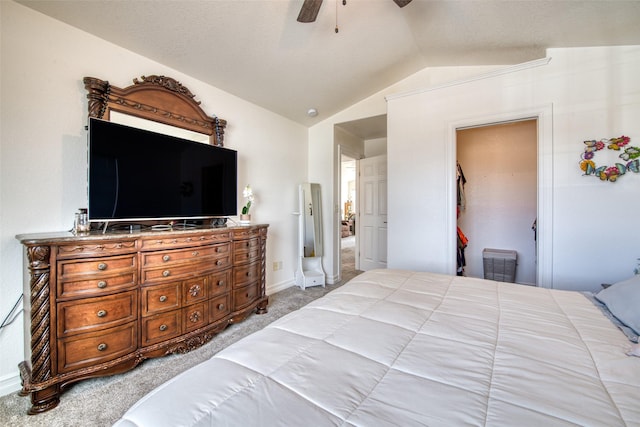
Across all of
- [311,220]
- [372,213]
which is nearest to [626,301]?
[311,220]

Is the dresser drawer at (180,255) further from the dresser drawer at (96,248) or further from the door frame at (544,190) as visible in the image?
the door frame at (544,190)

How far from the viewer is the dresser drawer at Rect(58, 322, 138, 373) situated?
5.08 ft

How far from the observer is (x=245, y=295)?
2.64m

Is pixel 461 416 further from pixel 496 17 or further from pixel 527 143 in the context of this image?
Result: pixel 527 143

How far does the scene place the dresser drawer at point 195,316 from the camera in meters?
2.07

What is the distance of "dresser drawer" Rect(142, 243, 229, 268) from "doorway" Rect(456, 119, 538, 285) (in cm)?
321

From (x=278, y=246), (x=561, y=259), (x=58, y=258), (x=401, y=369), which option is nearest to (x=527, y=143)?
(x=561, y=259)

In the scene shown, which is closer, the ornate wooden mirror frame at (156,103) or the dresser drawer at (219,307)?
the ornate wooden mirror frame at (156,103)

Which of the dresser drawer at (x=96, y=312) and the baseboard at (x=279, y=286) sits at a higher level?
the dresser drawer at (x=96, y=312)

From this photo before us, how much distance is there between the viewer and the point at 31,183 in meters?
1.74

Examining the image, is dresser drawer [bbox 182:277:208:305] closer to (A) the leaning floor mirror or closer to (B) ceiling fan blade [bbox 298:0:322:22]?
(A) the leaning floor mirror

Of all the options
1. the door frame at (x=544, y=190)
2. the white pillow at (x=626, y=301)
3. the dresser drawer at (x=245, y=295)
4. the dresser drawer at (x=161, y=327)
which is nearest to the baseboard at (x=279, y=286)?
the dresser drawer at (x=245, y=295)

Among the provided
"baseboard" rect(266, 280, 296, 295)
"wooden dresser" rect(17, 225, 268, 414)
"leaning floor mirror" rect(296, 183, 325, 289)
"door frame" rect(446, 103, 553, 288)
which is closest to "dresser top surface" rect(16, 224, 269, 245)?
"wooden dresser" rect(17, 225, 268, 414)

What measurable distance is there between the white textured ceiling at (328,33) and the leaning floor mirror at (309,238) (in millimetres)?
1448
